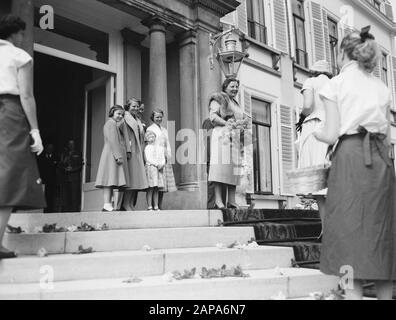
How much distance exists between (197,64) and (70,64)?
11.7ft

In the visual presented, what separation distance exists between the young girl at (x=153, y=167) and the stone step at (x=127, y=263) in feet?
7.98

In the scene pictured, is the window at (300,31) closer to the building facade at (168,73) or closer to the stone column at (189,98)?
the building facade at (168,73)

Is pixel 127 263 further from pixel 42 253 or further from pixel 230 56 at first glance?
pixel 230 56

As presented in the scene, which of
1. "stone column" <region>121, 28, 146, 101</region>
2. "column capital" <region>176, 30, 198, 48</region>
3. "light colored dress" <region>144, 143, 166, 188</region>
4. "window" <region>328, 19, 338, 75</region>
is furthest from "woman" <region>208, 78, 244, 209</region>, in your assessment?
"window" <region>328, 19, 338, 75</region>

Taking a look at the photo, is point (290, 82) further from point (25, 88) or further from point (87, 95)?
point (25, 88)

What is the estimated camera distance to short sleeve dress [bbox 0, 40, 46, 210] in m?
2.95

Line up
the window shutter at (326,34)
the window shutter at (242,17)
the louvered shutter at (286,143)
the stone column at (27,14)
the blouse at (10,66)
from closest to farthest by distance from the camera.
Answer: the blouse at (10,66)
the stone column at (27,14)
the window shutter at (242,17)
the louvered shutter at (286,143)
the window shutter at (326,34)

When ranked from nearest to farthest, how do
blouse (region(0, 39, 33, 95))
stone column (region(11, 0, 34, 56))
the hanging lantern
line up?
blouse (region(0, 39, 33, 95))
stone column (region(11, 0, 34, 56))
the hanging lantern

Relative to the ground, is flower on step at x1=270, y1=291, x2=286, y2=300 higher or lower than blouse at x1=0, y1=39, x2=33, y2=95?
lower

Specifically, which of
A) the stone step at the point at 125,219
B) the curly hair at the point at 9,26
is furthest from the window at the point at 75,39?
the curly hair at the point at 9,26

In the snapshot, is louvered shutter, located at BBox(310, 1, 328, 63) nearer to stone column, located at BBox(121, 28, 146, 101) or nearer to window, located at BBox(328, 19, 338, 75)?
window, located at BBox(328, 19, 338, 75)

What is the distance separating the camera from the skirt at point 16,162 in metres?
2.94

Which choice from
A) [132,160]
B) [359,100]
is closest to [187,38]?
[132,160]
